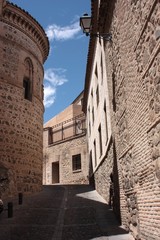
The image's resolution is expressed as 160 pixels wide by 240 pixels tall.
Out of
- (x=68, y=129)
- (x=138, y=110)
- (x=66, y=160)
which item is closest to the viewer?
(x=138, y=110)

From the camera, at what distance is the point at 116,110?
8.52 meters

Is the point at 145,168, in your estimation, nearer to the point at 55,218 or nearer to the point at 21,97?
the point at 55,218

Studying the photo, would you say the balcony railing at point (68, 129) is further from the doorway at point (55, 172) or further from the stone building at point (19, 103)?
the stone building at point (19, 103)

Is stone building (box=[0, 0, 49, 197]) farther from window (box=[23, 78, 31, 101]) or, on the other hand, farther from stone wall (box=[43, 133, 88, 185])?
stone wall (box=[43, 133, 88, 185])

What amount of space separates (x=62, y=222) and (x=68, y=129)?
19.6 meters

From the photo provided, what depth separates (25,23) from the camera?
16.5 metres

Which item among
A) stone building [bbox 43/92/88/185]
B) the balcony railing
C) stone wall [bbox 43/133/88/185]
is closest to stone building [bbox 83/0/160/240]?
stone wall [bbox 43/133/88/185]

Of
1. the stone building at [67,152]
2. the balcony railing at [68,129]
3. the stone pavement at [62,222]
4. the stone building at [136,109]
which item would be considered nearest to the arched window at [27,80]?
the stone pavement at [62,222]

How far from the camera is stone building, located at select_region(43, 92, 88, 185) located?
81.5ft

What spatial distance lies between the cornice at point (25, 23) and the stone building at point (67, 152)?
9413 mm

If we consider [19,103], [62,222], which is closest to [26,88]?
[19,103]

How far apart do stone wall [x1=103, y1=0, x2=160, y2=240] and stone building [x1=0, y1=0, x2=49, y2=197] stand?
747 cm

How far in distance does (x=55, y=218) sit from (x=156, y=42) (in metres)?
6.69

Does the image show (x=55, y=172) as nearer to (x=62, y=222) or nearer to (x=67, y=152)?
(x=67, y=152)
